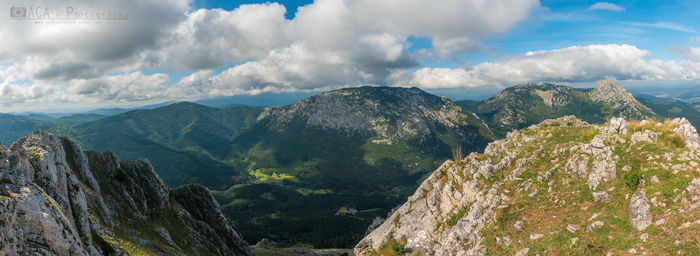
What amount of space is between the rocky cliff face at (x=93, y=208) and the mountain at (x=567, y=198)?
39365 mm

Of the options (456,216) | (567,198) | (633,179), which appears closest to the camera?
(633,179)

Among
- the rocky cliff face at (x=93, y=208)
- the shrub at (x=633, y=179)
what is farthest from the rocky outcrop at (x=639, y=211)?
the rocky cliff face at (x=93, y=208)

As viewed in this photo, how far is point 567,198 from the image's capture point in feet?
134

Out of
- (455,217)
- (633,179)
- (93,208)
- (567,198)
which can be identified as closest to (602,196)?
(633,179)

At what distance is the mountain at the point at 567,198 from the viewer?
3003 cm

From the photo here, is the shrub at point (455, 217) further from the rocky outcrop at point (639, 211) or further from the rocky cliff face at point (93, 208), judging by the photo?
the rocky cliff face at point (93, 208)

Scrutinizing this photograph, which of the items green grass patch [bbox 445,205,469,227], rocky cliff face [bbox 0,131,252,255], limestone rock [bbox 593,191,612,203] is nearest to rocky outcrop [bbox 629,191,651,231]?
limestone rock [bbox 593,191,612,203]

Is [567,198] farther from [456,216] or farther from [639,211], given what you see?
[456,216]

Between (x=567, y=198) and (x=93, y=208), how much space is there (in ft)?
227

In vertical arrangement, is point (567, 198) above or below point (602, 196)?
below

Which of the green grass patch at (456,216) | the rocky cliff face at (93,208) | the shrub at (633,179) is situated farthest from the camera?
the green grass patch at (456,216)

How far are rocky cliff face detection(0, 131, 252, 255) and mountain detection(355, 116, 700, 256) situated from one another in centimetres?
3937

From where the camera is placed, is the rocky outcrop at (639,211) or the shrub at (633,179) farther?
the shrub at (633,179)

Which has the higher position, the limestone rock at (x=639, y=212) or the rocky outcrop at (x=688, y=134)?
the rocky outcrop at (x=688, y=134)
